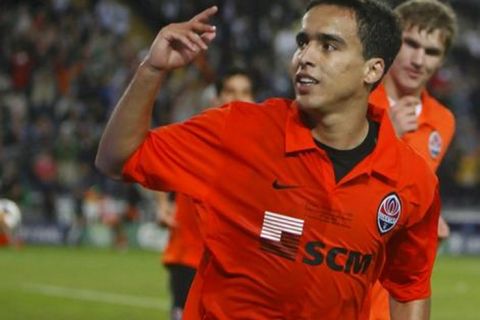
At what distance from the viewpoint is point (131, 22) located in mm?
27078

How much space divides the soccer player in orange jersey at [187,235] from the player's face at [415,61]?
6.70 ft

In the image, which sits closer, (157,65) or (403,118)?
(157,65)

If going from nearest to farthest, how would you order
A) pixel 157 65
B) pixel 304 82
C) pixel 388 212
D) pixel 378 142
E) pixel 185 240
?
pixel 157 65 → pixel 304 82 → pixel 388 212 → pixel 378 142 → pixel 185 240

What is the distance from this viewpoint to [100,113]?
24.6 m

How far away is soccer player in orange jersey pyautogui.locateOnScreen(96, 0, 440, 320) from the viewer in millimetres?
4199

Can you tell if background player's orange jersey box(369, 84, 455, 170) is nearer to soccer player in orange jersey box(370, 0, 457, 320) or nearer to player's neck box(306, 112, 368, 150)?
soccer player in orange jersey box(370, 0, 457, 320)

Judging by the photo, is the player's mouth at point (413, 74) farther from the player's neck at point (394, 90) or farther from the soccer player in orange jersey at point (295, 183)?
the soccer player in orange jersey at point (295, 183)

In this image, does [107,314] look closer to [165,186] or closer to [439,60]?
[439,60]

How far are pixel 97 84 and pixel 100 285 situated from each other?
9.34 m

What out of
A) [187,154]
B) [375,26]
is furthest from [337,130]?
[187,154]

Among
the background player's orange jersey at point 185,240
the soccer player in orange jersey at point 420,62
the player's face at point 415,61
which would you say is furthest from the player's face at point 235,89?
the player's face at point 415,61

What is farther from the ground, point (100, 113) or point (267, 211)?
point (267, 211)

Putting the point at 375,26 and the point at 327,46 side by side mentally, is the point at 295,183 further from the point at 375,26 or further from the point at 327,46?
the point at 375,26

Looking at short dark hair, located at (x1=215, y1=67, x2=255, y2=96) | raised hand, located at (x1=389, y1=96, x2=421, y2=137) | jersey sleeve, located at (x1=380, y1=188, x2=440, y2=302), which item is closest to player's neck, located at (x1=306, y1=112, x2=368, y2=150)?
jersey sleeve, located at (x1=380, y1=188, x2=440, y2=302)
